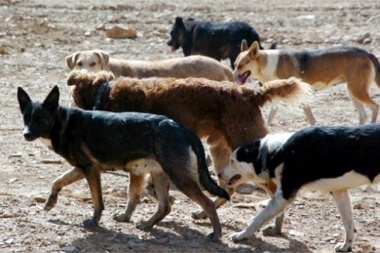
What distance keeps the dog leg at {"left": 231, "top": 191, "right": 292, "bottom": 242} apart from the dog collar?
2.09m

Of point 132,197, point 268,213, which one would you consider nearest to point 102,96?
point 132,197

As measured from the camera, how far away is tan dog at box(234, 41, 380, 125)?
46.0 feet

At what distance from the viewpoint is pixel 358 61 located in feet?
46.0

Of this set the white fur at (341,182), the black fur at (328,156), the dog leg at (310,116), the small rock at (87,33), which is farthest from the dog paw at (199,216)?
the small rock at (87,33)

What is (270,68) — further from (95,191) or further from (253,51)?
(95,191)

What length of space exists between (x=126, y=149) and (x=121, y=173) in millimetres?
2483

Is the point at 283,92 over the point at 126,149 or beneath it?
over

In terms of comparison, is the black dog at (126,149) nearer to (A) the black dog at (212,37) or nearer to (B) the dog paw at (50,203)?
(B) the dog paw at (50,203)

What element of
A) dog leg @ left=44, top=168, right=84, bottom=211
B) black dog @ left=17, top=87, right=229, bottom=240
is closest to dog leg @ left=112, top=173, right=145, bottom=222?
black dog @ left=17, top=87, right=229, bottom=240

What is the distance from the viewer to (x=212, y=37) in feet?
57.5

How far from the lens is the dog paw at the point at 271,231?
29.0 ft

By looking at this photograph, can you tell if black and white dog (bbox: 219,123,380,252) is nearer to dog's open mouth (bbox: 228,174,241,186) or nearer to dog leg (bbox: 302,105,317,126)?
dog's open mouth (bbox: 228,174,241,186)

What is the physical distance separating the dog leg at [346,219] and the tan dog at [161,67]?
4.16 m

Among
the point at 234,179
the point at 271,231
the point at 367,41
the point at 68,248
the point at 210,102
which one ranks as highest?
the point at 210,102
